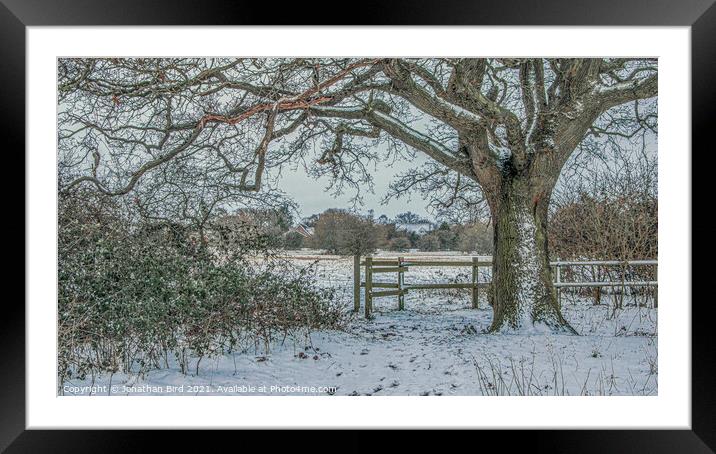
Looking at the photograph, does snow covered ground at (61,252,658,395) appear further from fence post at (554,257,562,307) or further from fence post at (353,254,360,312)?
fence post at (353,254,360,312)

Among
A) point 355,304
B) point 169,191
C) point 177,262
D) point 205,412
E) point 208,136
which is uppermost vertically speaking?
point 208,136

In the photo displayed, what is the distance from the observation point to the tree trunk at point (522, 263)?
375 centimetres

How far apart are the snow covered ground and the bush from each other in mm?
147

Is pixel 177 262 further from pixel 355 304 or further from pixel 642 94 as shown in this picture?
pixel 642 94

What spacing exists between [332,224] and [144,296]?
6.09 ft

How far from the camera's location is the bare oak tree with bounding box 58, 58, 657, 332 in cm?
349

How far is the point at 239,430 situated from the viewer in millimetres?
2328

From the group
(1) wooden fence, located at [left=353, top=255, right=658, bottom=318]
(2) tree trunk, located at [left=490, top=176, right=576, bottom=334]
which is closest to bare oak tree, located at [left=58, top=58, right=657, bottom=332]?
(2) tree trunk, located at [left=490, top=176, right=576, bottom=334]

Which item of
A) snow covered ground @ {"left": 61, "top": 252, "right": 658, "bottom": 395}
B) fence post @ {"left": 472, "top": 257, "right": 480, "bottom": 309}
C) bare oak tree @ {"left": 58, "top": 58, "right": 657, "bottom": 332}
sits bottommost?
snow covered ground @ {"left": 61, "top": 252, "right": 658, "bottom": 395}
